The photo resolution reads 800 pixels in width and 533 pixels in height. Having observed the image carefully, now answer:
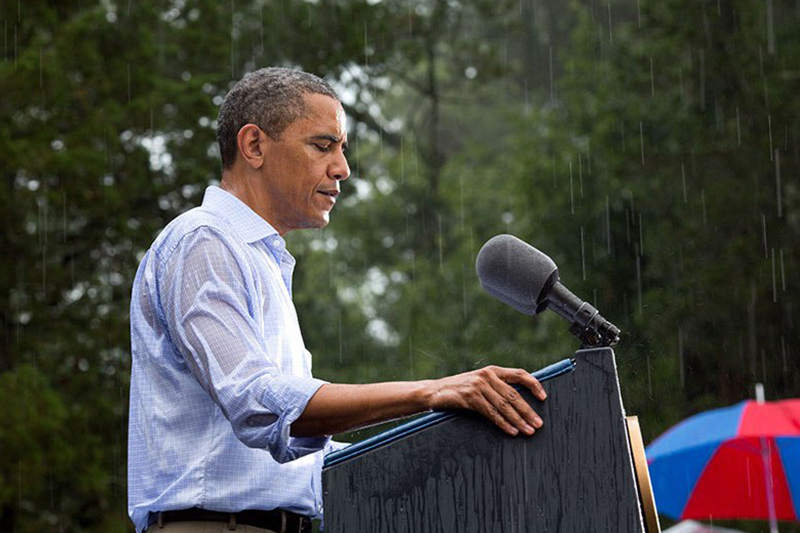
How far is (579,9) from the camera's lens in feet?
55.7

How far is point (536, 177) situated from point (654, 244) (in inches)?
79.7

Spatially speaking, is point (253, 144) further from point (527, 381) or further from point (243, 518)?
point (527, 381)

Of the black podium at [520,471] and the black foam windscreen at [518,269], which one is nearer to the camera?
the black podium at [520,471]

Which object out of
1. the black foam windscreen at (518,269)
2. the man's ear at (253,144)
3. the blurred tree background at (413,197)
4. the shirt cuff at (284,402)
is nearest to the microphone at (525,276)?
the black foam windscreen at (518,269)

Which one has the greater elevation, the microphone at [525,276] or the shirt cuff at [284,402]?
the microphone at [525,276]

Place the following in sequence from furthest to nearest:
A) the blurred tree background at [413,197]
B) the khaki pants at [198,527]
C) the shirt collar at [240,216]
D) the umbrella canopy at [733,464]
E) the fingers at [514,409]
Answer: the blurred tree background at [413,197], the umbrella canopy at [733,464], the shirt collar at [240,216], the khaki pants at [198,527], the fingers at [514,409]

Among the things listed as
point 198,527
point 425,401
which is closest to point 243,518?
point 198,527

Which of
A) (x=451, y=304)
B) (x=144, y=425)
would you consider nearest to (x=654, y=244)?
(x=451, y=304)

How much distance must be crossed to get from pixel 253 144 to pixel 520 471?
0.87 m

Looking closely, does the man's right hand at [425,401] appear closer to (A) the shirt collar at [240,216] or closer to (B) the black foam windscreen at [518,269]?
(B) the black foam windscreen at [518,269]

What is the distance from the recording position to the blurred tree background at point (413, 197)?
10.3m

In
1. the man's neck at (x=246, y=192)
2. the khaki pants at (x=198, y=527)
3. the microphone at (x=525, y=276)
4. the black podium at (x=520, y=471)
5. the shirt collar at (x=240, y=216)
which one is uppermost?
the man's neck at (x=246, y=192)

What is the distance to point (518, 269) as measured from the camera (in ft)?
5.82

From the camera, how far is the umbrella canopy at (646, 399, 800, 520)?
23.7ft
